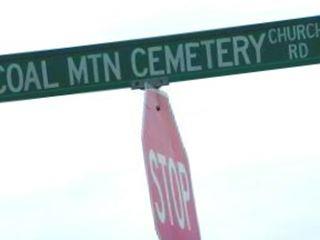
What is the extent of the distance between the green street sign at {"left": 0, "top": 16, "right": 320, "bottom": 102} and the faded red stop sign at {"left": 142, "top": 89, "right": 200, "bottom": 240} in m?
0.60

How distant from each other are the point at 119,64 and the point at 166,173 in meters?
1.22

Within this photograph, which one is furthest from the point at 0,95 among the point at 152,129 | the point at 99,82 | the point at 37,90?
the point at 152,129

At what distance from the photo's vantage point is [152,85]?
4.26m

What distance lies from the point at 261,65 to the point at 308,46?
1.20 ft

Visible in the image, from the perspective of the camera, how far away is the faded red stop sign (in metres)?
3.35

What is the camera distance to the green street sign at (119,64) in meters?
4.54

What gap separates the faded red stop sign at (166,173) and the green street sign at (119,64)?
0.60m

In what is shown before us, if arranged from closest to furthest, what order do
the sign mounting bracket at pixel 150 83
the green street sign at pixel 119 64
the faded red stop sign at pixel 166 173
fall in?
1. the faded red stop sign at pixel 166 173
2. the sign mounting bracket at pixel 150 83
3. the green street sign at pixel 119 64

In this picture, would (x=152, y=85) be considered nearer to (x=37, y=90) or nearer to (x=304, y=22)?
(x=37, y=90)

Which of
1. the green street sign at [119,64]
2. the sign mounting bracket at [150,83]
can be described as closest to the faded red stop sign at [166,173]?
the sign mounting bracket at [150,83]

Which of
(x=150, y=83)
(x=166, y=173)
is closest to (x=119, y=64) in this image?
(x=150, y=83)

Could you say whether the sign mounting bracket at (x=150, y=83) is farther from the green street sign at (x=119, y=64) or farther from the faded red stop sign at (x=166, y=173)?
the faded red stop sign at (x=166, y=173)

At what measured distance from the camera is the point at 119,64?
4.59 m

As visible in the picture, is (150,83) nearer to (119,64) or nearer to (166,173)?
(119,64)
